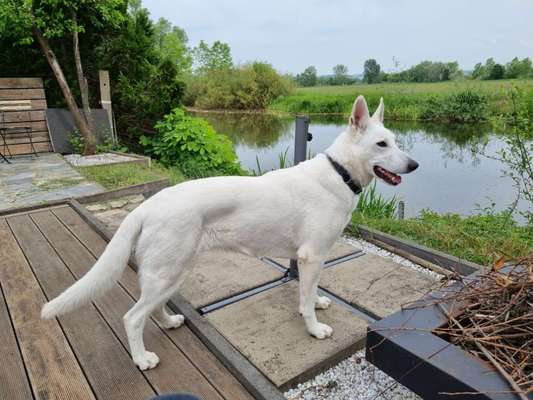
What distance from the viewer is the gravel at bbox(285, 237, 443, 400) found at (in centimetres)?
187

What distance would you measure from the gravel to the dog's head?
1.13 meters

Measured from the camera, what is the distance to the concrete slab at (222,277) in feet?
8.84

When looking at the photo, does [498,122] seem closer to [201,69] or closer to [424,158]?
[424,158]

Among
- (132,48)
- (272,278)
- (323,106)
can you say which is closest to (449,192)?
(272,278)

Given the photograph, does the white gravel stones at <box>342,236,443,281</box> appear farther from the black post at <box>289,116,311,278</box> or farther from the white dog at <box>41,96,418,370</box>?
the white dog at <box>41,96,418,370</box>

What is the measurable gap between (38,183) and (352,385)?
5.22m

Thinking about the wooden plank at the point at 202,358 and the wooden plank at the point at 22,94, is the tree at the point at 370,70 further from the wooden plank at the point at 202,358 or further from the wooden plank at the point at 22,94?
the wooden plank at the point at 202,358

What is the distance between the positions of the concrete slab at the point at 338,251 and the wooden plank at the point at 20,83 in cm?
747

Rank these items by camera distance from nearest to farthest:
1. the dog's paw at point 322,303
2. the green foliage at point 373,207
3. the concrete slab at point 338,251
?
the dog's paw at point 322,303
the concrete slab at point 338,251
the green foliage at point 373,207

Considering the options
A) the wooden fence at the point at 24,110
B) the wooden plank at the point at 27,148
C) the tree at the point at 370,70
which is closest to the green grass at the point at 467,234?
the wooden plank at the point at 27,148

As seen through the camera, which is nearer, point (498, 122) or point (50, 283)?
point (50, 283)

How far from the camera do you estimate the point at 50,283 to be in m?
2.55

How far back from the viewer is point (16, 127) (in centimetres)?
738

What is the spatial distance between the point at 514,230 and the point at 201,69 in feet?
112
